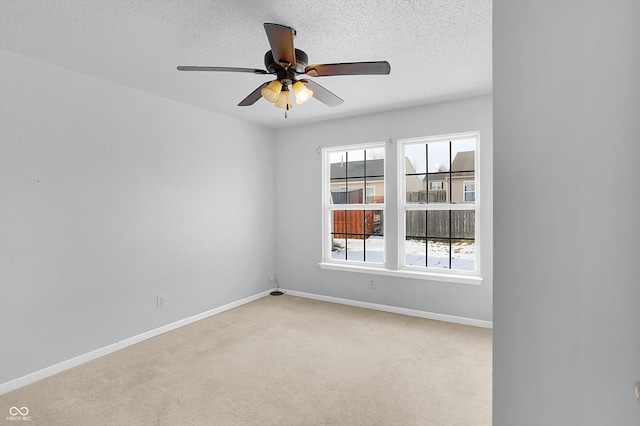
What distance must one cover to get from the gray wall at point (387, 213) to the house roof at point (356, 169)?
0.23 metres

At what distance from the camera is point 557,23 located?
2.10 ft

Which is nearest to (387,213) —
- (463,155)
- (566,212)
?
(463,155)

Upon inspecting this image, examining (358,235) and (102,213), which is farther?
(358,235)

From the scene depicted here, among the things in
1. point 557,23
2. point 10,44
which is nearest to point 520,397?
point 557,23

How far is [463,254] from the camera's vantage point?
389cm

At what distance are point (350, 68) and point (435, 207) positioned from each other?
2413 mm

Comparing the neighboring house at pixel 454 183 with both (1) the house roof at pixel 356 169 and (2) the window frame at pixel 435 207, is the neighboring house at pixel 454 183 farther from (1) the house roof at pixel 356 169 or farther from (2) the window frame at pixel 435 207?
(1) the house roof at pixel 356 169

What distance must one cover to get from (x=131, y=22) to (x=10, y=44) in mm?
1062

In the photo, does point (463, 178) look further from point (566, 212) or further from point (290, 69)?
point (566, 212)

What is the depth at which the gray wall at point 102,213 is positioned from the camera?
254 cm

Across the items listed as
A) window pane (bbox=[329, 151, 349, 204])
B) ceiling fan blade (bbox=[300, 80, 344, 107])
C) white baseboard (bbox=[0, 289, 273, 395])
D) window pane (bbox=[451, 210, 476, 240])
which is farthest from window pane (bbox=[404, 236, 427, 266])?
white baseboard (bbox=[0, 289, 273, 395])

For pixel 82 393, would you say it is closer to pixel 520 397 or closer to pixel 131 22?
pixel 131 22

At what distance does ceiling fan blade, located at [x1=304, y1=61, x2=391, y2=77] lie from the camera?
204 centimetres

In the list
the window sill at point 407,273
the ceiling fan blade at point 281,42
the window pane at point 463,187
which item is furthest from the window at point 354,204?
the ceiling fan blade at point 281,42
